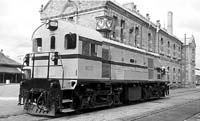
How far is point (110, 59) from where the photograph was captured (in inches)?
496

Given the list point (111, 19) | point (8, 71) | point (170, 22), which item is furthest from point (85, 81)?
point (170, 22)

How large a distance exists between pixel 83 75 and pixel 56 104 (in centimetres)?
182

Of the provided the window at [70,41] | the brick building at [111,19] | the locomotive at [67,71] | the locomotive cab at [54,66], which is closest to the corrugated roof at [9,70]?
the brick building at [111,19]

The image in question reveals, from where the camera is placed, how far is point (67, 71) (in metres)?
10.1

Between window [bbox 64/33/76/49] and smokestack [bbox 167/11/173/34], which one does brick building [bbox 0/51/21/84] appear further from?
window [bbox 64/33/76/49]

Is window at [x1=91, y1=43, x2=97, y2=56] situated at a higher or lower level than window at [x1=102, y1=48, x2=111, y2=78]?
higher

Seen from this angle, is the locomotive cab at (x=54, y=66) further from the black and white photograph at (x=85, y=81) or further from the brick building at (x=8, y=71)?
the brick building at (x=8, y=71)

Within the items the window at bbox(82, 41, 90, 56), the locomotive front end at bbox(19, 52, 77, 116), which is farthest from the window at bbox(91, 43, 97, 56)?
the locomotive front end at bbox(19, 52, 77, 116)

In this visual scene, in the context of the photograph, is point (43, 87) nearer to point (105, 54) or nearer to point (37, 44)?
point (37, 44)

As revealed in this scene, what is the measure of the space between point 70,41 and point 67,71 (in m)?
1.28

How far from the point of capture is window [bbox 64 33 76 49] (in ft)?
33.1

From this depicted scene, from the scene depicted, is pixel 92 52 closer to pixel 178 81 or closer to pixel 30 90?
pixel 30 90

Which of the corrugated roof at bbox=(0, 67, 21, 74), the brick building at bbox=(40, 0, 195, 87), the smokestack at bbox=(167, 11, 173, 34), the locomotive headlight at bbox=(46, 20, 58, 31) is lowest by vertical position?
the corrugated roof at bbox=(0, 67, 21, 74)

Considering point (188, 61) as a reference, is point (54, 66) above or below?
below
